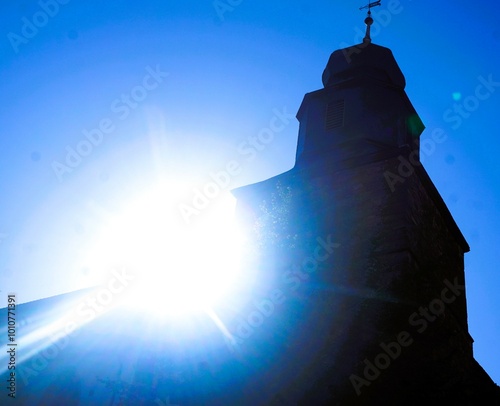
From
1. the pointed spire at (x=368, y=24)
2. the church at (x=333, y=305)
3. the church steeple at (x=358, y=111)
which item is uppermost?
the pointed spire at (x=368, y=24)

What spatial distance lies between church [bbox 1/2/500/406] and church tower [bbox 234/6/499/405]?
29 millimetres

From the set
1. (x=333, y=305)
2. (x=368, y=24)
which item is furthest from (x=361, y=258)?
(x=368, y=24)

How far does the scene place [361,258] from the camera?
10375 mm

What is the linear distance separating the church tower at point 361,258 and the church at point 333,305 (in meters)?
0.03

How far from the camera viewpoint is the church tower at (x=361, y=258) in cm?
877

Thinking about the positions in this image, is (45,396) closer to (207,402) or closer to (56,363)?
(56,363)

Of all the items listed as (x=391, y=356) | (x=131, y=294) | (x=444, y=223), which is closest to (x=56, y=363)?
(x=131, y=294)

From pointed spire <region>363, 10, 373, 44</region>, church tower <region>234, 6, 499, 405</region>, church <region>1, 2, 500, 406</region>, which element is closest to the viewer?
church tower <region>234, 6, 499, 405</region>

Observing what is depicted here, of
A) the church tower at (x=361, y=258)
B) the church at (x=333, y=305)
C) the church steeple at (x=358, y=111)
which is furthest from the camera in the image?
the church steeple at (x=358, y=111)

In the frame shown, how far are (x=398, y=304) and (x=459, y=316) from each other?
11.2 feet

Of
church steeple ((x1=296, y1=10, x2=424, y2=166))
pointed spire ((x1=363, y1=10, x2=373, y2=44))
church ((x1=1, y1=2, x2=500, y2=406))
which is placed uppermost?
pointed spire ((x1=363, y1=10, x2=373, y2=44))

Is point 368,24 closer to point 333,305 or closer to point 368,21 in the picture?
point 368,21

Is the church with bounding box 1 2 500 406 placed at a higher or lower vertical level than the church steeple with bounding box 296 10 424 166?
lower

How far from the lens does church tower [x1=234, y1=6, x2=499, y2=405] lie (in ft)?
28.8
